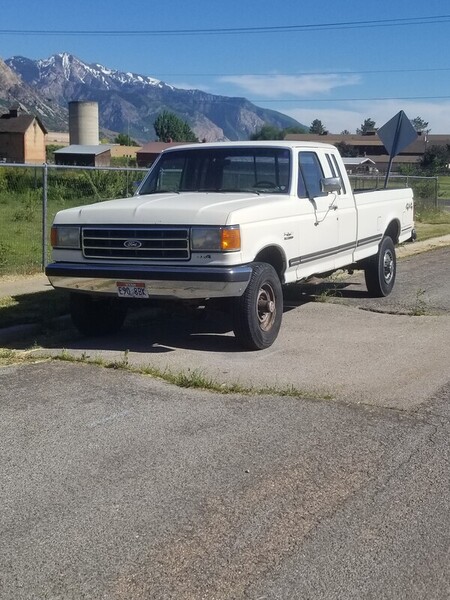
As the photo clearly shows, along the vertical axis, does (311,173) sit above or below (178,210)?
above

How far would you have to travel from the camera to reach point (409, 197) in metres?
13.1

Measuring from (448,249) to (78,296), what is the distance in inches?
484

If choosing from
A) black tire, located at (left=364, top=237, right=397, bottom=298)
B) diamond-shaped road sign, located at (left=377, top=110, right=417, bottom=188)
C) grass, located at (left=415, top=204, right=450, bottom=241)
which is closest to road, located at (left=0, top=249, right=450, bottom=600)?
black tire, located at (left=364, top=237, right=397, bottom=298)

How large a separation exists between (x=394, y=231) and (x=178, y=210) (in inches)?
199

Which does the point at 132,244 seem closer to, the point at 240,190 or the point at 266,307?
the point at 266,307

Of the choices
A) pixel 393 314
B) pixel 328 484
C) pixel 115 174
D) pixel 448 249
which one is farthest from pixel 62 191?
pixel 328 484

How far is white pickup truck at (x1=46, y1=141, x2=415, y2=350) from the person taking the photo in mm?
8109

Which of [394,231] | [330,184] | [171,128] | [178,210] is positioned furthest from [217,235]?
[171,128]

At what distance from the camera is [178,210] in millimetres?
8250

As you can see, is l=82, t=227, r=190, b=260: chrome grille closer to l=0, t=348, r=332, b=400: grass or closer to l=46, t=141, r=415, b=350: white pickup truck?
l=46, t=141, r=415, b=350: white pickup truck

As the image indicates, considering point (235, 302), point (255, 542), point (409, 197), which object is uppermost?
point (409, 197)

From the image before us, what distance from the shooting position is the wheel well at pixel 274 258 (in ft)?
28.9

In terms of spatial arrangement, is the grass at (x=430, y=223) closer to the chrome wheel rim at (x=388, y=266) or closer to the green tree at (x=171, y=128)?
the chrome wheel rim at (x=388, y=266)

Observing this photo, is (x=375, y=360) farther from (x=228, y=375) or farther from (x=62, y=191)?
(x=62, y=191)
